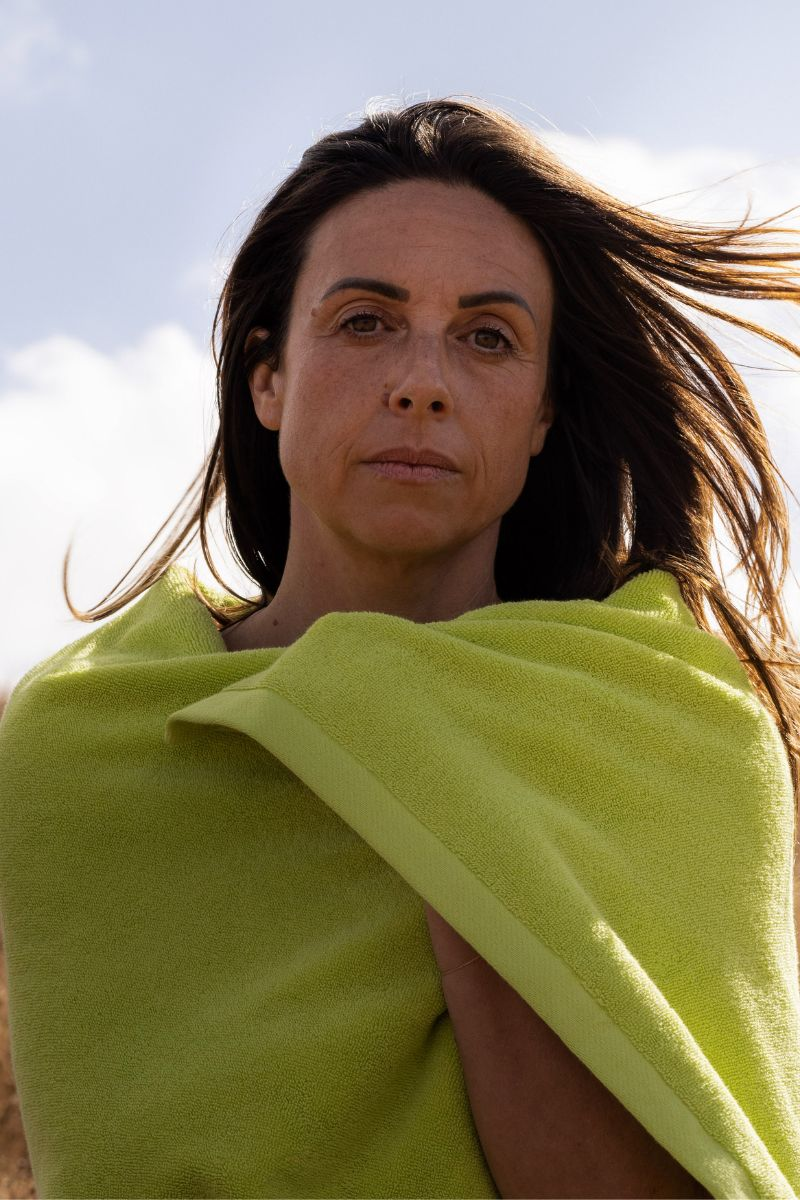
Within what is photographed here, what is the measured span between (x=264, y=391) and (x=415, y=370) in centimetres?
53

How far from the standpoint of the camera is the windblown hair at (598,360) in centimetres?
277

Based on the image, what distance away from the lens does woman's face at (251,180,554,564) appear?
247 centimetres

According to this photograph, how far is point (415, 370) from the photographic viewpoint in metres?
2.45

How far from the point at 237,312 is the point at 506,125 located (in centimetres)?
62

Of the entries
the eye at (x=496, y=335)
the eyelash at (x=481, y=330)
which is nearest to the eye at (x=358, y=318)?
the eyelash at (x=481, y=330)

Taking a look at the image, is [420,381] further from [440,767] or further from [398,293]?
[440,767]

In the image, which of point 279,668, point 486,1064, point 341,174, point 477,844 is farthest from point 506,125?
point 486,1064

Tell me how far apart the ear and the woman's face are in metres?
0.17

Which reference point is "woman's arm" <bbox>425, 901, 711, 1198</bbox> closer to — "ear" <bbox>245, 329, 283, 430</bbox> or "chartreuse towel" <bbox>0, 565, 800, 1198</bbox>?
"chartreuse towel" <bbox>0, 565, 800, 1198</bbox>

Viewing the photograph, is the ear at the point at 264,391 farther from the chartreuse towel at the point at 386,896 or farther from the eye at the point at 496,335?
the chartreuse towel at the point at 386,896

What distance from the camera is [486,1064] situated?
1.93 metres

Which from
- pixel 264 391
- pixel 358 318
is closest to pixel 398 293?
pixel 358 318

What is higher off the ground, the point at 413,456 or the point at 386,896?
the point at 413,456

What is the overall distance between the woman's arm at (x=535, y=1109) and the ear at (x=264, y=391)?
46.6 inches
